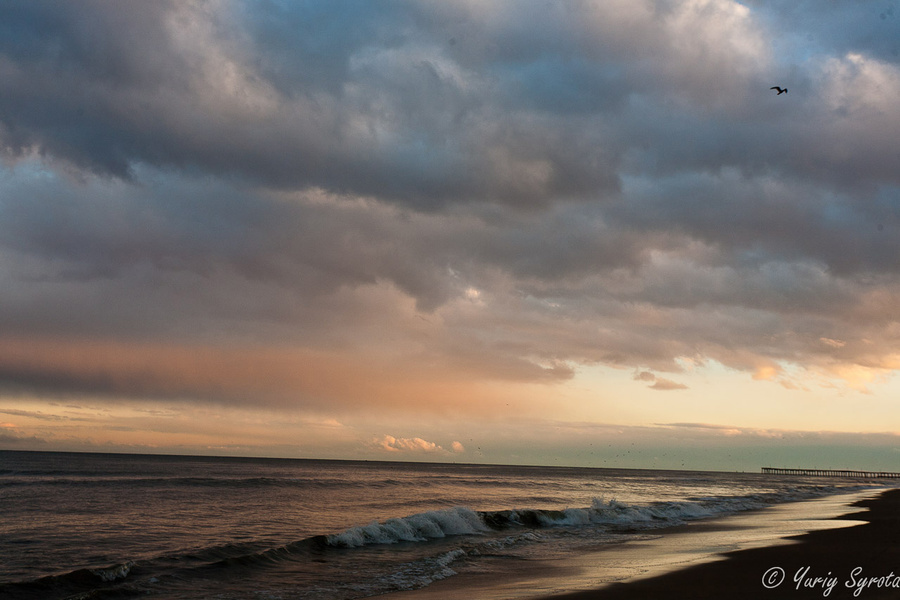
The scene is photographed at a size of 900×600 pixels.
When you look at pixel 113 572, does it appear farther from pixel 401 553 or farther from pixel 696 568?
pixel 696 568

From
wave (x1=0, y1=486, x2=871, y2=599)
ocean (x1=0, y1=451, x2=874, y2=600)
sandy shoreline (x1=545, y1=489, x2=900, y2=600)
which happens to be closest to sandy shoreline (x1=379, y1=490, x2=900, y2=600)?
sandy shoreline (x1=545, y1=489, x2=900, y2=600)

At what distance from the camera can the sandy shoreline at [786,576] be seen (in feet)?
41.4

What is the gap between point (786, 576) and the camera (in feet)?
47.6

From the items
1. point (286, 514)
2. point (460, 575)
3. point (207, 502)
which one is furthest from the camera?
point (207, 502)

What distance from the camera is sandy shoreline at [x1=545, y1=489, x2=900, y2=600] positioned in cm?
1262

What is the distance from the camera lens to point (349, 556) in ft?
65.2

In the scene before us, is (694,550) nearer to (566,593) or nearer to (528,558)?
(528,558)

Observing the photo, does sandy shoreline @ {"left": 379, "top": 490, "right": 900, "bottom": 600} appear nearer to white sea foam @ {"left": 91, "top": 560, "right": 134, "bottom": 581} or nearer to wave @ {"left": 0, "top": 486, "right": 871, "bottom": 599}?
wave @ {"left": 0, "top": 486, "right": 871, "bottom": 599}

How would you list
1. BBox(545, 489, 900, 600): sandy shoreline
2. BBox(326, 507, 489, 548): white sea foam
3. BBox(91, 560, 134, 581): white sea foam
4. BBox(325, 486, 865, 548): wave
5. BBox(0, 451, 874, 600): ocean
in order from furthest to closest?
1. BBox(325, 486, 865, 548): wave
2. BBox(326, 507, 489, 548): white sea foam
3. BBox(91, 560, 134, 581): white sea foam
4. BBox(0, 451, 874, 600): ocean
5. BBox(545, 489, 900, 600): sandy shoreline

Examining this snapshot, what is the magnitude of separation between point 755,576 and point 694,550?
233 inches

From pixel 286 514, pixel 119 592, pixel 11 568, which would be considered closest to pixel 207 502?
pixel 286 514

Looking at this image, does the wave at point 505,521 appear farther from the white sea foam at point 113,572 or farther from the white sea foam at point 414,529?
the white sea foam at point 113,572

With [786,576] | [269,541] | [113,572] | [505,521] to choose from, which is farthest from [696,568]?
[505,521]

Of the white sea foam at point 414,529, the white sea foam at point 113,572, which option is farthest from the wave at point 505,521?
the white sea foam at point 113,572
